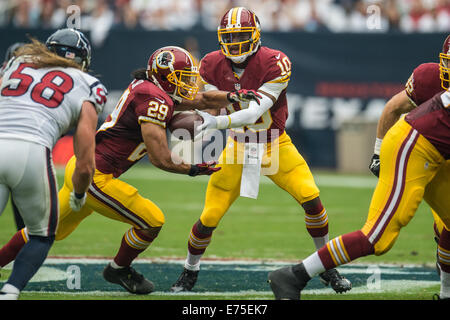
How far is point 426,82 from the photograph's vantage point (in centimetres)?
462

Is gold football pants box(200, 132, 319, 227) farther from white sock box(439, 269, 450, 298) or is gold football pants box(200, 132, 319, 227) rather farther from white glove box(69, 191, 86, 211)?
white glove box(69, 191, 86, 211)

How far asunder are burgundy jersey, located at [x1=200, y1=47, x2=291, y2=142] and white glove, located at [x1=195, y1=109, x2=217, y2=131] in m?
0.53

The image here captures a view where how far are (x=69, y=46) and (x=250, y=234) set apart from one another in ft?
12.5

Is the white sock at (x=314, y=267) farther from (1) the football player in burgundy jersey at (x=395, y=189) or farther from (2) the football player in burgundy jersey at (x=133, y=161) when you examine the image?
(2) the football player in burgundy jersey at (x=133, y=161)

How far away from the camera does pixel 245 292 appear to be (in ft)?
15.7

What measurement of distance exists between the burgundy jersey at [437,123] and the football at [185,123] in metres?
1.43

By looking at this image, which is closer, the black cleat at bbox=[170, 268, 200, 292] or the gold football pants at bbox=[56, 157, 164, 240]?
the gold football pants at bbox=[56, 157, 164, 240]

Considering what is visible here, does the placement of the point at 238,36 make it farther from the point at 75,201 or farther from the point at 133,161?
the point at 75,201

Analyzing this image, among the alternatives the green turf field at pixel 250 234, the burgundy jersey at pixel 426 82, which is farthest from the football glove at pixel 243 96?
the green turf field at pixel 250 234

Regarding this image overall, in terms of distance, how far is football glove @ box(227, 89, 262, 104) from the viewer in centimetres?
487

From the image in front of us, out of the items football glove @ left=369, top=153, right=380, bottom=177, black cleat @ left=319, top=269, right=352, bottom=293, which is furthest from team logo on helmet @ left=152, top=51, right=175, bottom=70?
black cleat @ left=319, top=269, right=352, bottom=293

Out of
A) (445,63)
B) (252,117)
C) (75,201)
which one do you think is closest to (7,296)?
(75,201)

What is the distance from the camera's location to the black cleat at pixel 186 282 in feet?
16.1
